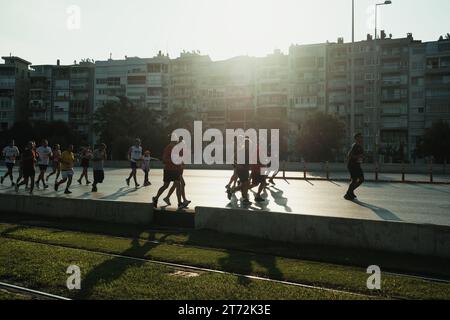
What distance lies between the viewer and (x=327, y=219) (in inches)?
358

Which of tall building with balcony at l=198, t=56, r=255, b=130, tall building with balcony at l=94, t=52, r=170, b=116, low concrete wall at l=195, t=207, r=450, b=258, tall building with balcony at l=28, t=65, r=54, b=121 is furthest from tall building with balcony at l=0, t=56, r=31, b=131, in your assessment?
low concrete wall at l=195, t=207, r=450, b=258

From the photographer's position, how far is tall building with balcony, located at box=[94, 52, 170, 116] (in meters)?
98.9

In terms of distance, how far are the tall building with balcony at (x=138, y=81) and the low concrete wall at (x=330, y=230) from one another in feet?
290

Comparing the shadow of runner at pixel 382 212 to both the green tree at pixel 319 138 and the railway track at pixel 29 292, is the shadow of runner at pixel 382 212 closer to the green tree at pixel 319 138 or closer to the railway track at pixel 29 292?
the railway track at pixel 29 292

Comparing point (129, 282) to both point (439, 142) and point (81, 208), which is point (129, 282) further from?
point (439, 142)

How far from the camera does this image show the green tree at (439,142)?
63.1 meters

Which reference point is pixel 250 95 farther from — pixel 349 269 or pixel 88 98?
pixel 349 269

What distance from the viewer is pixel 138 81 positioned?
99250 millimetres

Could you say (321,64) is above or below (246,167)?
above

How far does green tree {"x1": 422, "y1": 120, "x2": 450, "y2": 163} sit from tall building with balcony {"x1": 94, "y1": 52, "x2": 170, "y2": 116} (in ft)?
165

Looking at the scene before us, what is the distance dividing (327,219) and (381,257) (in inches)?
51.0

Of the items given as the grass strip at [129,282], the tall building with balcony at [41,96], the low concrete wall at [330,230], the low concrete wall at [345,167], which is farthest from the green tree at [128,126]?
the grass strip at [129,282]

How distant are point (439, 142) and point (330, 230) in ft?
196
